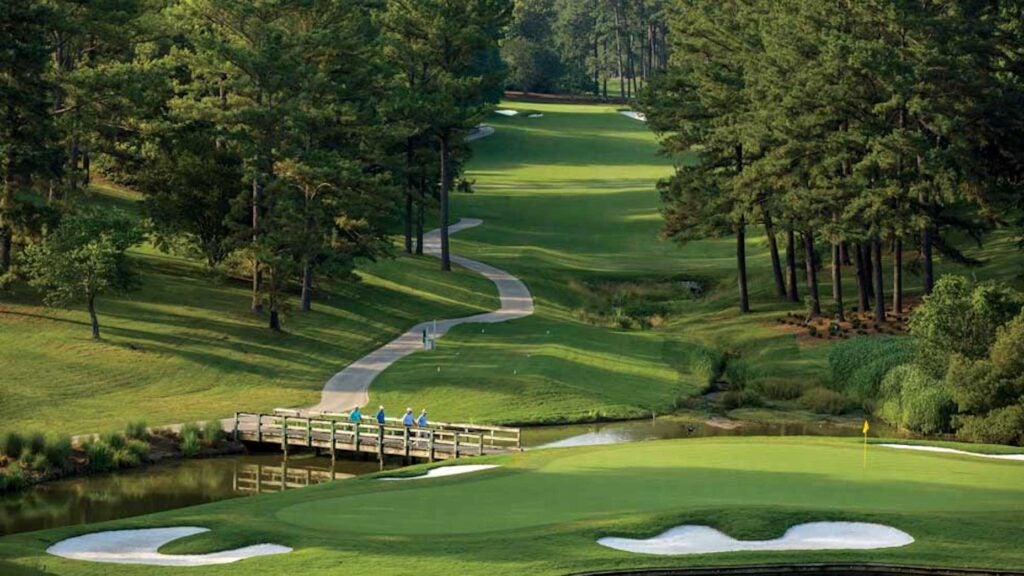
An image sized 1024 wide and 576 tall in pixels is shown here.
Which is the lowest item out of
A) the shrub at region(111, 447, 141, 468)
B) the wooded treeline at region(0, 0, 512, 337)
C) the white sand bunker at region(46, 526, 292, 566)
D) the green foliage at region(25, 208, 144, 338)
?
the shrub at region(111, 447, 141, 468)

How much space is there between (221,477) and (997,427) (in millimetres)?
24741

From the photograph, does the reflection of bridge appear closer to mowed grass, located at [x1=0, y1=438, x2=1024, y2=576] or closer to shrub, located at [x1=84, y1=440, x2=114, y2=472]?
shrub, located at [x1=84, y1=440, x2=114, y2=472]

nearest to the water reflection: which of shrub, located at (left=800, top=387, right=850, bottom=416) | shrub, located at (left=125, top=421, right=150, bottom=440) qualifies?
shrub, located at (left=125, top=421, right=150, bottom=440)

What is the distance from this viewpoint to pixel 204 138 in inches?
2694

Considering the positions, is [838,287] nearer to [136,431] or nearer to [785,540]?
[136,431]

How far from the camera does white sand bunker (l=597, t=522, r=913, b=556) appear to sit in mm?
27172

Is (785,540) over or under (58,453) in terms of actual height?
over

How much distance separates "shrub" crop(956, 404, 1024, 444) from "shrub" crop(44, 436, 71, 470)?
2878cm

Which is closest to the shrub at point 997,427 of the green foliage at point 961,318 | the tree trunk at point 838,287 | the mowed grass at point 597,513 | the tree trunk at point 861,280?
the green foliage at point 961,318

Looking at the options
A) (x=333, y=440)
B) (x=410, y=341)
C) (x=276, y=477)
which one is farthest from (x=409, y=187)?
(x=276, y=477)

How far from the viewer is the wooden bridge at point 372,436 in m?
44.1

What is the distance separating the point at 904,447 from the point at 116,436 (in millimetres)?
23971

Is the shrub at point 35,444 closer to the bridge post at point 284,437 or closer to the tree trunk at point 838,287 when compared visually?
the bridge post at point 284,437

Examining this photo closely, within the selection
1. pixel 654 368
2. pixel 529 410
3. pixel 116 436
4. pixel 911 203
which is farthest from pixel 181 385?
pixel 911 203
